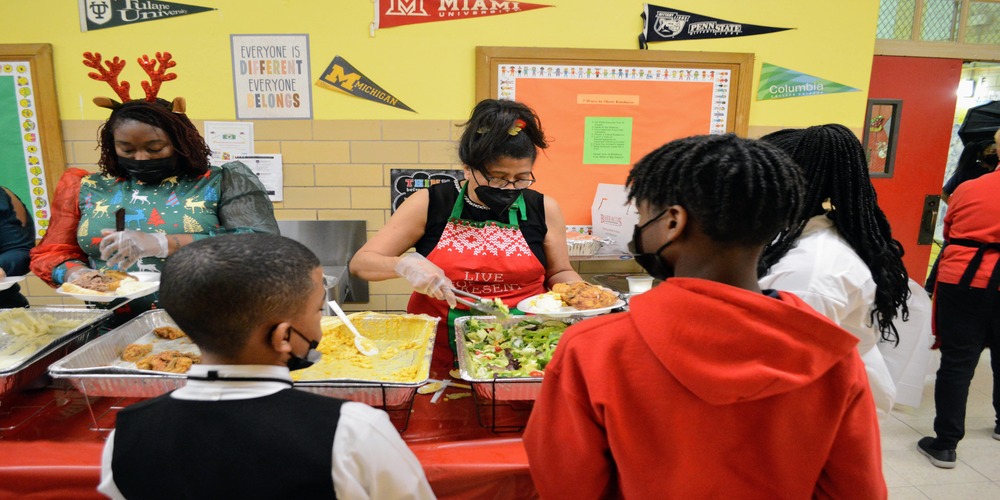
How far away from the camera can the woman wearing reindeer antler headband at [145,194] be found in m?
1.96

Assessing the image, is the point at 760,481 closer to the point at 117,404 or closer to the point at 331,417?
the point at 331,417

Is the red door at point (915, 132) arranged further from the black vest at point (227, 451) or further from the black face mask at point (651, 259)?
the black vest at point (227, 451)

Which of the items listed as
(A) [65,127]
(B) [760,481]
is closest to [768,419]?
(B) [760,481]

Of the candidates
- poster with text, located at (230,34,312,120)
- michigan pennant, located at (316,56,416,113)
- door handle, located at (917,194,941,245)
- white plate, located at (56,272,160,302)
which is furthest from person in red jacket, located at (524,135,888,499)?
door handle, located at (917,194,941,245)

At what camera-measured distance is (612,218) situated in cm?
374

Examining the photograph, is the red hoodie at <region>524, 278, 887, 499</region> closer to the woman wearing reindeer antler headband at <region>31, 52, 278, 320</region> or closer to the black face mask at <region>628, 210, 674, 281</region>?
the black face mask at <region>628, 210, 674, 281</region>

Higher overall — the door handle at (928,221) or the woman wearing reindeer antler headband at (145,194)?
the woman wearing reindeer antler headband at (145,194)

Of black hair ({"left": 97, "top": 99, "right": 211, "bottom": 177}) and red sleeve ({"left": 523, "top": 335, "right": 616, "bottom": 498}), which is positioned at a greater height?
black hair ({"left": 97, "top": 99, "right": 211, "bottom": 177})

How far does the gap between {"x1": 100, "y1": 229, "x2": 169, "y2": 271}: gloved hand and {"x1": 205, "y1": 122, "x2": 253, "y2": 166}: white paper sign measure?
1.79 m

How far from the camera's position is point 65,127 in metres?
3.50

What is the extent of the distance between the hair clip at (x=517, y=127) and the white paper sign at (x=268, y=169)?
226 cm

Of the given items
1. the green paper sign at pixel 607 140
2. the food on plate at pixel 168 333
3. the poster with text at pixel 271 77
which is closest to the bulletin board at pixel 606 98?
the green paper sign at pixel 607 140

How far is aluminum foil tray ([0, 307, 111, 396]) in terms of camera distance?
1.40 m

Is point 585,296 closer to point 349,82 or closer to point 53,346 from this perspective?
point 53,346
